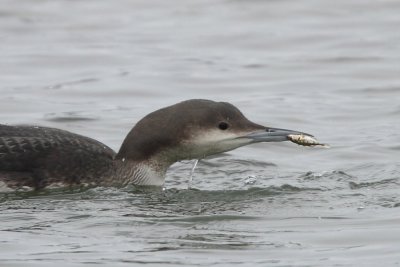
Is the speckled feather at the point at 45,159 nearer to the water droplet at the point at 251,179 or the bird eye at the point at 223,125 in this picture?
the bird eye at the point at 223,125

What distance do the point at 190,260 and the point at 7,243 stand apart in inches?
46.7

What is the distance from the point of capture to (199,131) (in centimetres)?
1081

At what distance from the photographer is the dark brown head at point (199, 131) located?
10789 mm

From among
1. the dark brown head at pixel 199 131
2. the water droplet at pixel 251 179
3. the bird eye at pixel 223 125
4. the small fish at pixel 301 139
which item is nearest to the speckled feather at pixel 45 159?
the dark brown head at pixel 199 131

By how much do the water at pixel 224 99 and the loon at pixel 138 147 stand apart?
137 mm

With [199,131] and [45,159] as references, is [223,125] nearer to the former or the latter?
[199,131]

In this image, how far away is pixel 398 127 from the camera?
558 inches

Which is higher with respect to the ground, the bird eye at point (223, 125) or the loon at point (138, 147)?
the bird eye at point (223, 125)

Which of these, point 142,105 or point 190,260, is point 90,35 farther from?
point 190,260

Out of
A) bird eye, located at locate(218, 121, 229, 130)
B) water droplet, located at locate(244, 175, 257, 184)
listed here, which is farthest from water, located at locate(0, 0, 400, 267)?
bird eye, located at locate(218, 121, 229, 130)

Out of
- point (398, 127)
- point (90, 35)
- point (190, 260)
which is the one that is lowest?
point (190, 260)

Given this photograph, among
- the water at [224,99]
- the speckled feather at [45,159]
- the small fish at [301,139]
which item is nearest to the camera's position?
the water at [224,99]

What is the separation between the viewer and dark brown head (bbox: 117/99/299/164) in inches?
425

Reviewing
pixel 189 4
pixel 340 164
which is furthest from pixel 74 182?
pixel 189 4
